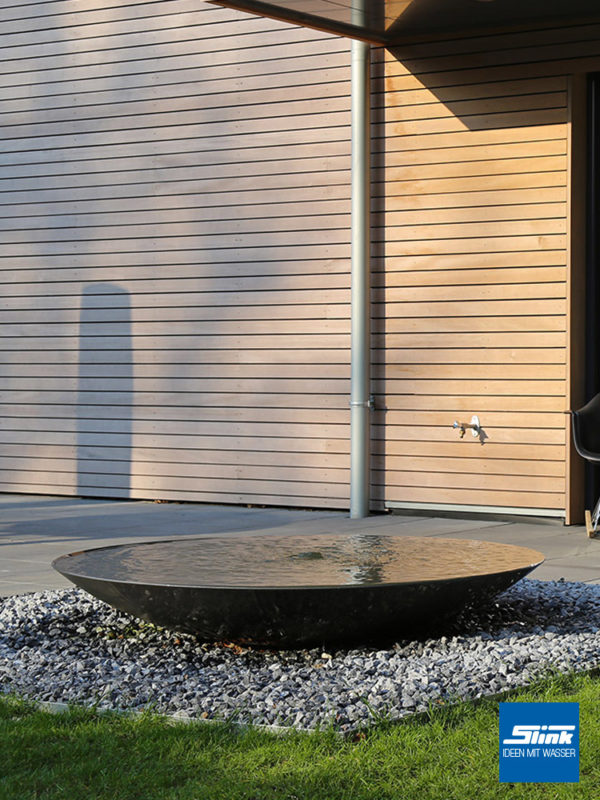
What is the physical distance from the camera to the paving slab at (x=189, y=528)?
6.15 metres

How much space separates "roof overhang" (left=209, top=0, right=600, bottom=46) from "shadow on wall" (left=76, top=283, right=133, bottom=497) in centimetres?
276

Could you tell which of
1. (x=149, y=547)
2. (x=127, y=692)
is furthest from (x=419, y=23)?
(x=127, y=692)

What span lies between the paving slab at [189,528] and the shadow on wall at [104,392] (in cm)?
30

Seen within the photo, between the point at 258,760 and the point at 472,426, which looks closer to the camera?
the point at 258,760

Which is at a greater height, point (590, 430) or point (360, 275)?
point (360, 275)

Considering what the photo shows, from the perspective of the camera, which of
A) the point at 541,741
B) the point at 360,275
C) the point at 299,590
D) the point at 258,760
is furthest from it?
the point at 360,275

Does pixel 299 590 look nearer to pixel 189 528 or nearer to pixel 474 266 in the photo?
pixel 189 528

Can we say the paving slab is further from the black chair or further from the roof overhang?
the roof overhang

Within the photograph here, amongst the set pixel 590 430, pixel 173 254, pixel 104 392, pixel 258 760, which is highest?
pixel 173 254

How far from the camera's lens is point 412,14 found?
776 cm

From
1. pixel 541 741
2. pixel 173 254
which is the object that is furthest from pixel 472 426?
pixel 541 741

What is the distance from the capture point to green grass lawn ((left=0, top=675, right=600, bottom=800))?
8.98 feet

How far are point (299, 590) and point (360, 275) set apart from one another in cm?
485

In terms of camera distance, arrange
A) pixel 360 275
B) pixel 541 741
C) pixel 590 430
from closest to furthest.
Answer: pixel 541 741 → pixel 590 430 → pixel 360 275
